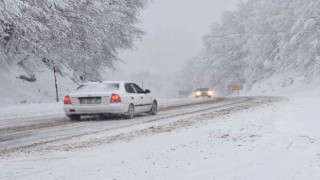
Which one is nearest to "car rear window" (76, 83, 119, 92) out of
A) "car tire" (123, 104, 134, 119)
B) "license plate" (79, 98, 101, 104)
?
"license plate" (79, 98, 101, 104)

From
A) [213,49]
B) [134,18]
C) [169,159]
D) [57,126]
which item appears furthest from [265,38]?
[169,159]

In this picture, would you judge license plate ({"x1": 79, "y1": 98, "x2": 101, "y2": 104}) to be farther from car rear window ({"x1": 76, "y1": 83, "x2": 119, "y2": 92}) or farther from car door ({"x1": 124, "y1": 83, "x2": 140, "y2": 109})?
car door ({"x1": 124, "y1": 83, "x2": 140, "y2": 109})

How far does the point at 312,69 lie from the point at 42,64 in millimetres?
21775

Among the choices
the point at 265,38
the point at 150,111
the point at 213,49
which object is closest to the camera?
the point at 150,111

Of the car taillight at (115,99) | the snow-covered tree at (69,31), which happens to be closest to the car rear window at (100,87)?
the car taillight at (115,99)

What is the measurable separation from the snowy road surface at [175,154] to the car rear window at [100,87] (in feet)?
16.5

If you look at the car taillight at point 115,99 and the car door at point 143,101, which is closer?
the car taillight at point 115,99

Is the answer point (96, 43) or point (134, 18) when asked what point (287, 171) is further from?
point (134, 18)

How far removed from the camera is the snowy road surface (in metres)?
7.00

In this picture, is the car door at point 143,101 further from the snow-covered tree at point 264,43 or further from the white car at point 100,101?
the snow-covered tree at point 264,43

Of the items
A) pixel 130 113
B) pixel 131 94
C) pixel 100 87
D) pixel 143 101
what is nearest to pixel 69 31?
pixel 143 101

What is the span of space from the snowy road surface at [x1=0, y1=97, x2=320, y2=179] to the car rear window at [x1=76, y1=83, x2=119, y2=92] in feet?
16.5

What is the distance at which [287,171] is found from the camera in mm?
6887

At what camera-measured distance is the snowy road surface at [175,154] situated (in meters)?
7.00
